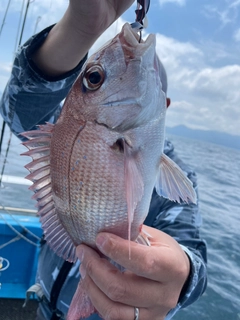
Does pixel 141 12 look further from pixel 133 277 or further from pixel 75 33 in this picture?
pixel 133 277

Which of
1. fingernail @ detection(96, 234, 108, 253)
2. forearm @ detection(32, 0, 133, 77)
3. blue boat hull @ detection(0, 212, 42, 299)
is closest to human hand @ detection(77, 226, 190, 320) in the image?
fingernail @ detection(96, 234, 108, 253)

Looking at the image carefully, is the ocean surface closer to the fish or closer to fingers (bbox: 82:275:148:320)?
fingers (bbox: 82:275:148:320)

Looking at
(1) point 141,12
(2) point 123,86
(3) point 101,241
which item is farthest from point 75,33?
(3) point 101,241

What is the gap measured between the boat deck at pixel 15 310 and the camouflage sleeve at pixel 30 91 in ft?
6.53

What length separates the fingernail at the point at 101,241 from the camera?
780 mm

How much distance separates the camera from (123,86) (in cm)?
82

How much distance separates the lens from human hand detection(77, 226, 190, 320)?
771 mm

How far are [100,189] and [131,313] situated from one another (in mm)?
364

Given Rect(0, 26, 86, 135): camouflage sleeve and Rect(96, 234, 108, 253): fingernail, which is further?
Rect(0, 26, 86, 135): camouflage sleeve

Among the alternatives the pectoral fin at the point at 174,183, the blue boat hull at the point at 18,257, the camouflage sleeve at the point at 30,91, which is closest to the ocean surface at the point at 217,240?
the blue boat hull at the point at 18,257

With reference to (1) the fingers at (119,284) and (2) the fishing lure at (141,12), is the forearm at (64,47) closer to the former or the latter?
(2) the fishing lure at (141,12)

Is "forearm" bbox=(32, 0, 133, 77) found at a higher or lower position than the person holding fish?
higher

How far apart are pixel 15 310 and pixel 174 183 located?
8.80 feet

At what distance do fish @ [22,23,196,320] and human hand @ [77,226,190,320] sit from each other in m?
0.05
